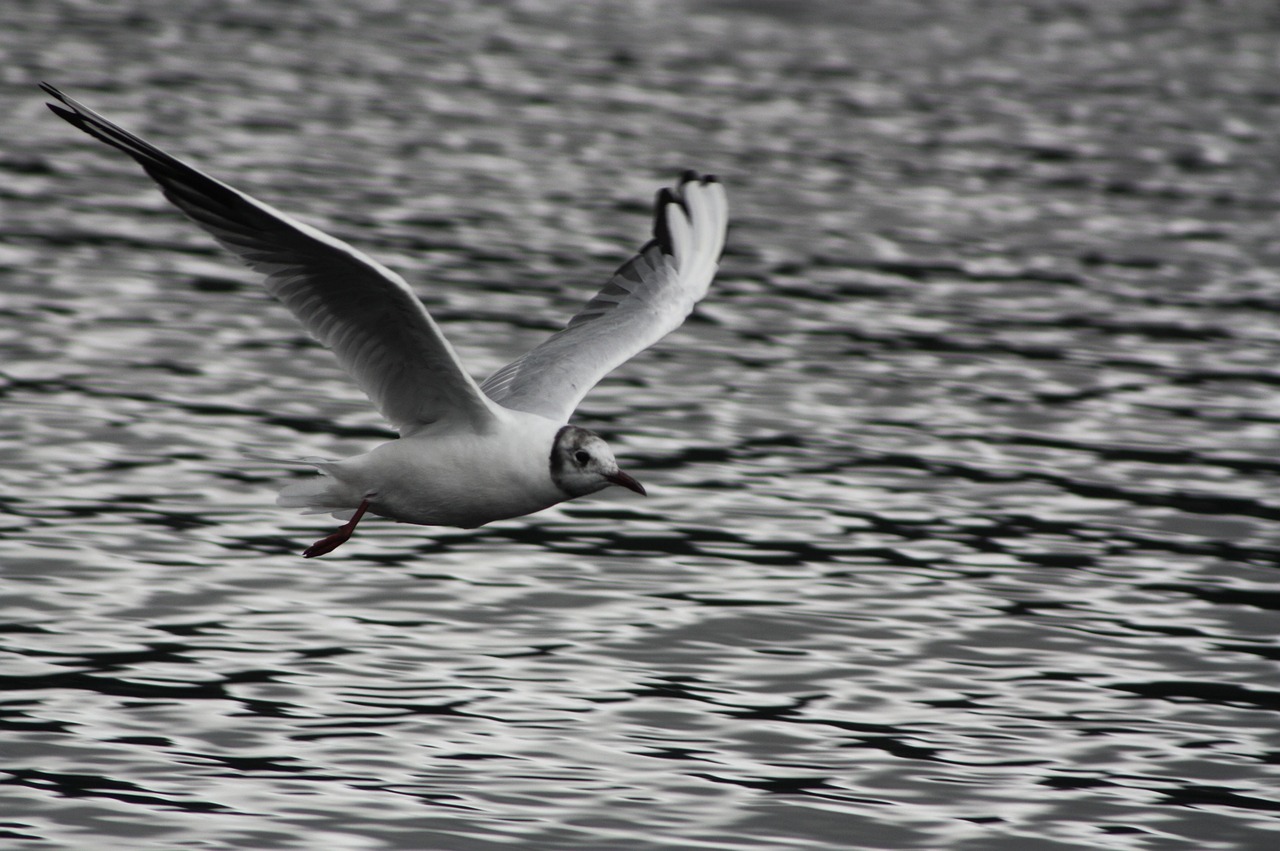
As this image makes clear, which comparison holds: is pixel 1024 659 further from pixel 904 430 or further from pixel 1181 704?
pixel 904 430

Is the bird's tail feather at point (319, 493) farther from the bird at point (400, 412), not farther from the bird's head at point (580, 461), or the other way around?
the bird's head at point (580, 461)

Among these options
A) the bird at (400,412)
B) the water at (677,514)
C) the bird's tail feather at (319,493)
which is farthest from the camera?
the bird's tail feather at (319,493)

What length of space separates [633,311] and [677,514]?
1.71 meters

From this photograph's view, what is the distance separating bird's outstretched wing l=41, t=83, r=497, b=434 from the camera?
8180 mm

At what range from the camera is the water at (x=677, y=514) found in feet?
28.6

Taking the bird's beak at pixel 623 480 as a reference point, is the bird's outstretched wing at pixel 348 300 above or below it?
above

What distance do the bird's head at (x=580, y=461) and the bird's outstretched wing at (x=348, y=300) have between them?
0.37 meters

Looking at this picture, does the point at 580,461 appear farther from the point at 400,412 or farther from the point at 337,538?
the point at 337,538

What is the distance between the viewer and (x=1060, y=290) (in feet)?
63.5

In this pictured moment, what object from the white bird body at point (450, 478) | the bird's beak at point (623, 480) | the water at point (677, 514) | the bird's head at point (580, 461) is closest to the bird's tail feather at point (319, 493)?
the white bird body at point (450, 478)

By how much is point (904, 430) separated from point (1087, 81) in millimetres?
18783

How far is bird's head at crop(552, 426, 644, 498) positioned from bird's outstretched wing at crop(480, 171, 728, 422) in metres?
0.88

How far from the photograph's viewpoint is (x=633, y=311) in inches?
446

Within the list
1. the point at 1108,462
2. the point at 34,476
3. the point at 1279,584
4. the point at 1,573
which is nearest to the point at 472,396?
the point at 1,573
